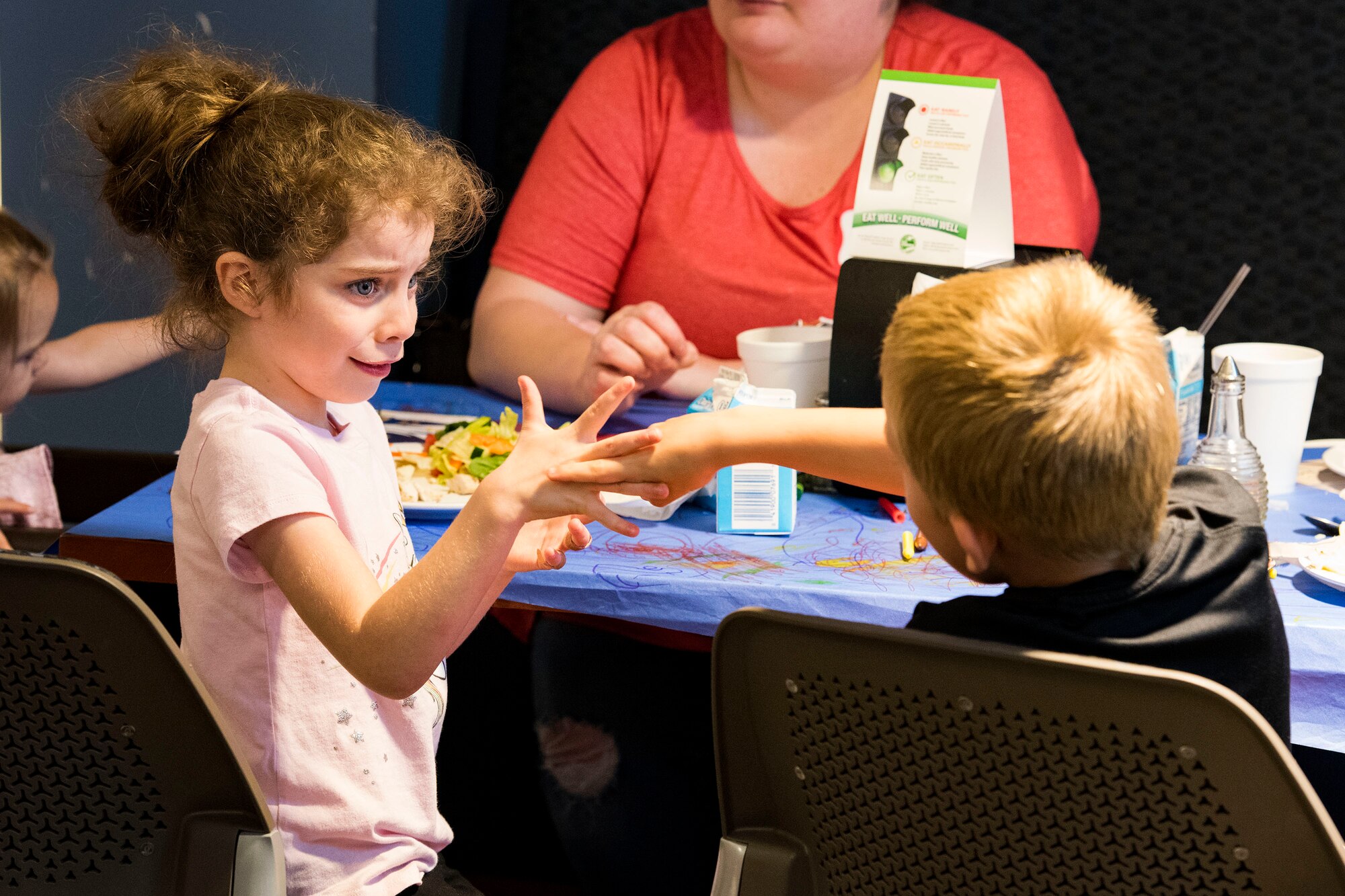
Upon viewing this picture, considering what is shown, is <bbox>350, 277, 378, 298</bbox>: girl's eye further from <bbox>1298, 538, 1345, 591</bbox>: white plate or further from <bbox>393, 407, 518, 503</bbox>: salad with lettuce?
<bbox>1298, 538, 1345, 591</bbox>: white plate

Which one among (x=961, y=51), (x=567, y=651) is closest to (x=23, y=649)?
(x=567, y=651)

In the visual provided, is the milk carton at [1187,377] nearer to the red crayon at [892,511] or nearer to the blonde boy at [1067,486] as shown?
the red crayon at [892,511]

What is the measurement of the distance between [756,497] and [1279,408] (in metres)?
0.63

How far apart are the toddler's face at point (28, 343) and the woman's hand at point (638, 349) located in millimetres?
800

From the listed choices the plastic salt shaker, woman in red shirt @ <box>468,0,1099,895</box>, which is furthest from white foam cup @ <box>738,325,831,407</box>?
the plastic salt shaker

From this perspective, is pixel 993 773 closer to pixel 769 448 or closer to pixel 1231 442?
pixel 769 448

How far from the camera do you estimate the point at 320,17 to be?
7.41 ft

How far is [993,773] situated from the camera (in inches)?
26.6

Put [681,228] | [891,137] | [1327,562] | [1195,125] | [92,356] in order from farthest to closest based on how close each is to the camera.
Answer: [1195,125] < [681,228] < [92,356] < [891,137] < [1327,562]

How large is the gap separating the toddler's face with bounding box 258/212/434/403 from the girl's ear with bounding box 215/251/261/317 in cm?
2

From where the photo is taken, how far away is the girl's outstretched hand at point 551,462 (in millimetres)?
869

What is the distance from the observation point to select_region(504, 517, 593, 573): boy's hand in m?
1.03

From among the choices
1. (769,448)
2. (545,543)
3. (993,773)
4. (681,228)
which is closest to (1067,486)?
(993,773)

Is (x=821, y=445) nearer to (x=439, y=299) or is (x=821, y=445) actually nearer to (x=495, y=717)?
(x=495, y=717)
